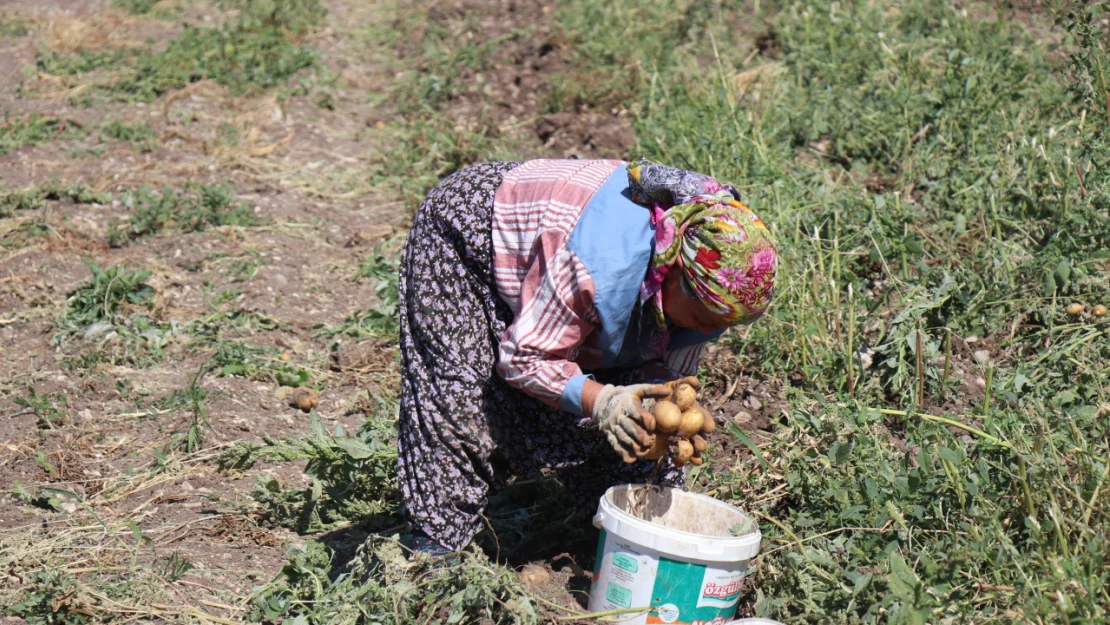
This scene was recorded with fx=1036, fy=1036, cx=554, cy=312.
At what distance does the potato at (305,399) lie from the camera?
3.39 metres

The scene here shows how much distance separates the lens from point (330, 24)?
6980 millimetres

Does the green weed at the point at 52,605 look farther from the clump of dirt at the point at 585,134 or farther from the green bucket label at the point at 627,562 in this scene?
the clump of dirt at the point at 585,134

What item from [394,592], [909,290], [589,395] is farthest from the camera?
[909,290]

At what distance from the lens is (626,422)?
1.95 m

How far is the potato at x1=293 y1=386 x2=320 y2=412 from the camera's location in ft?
11.1

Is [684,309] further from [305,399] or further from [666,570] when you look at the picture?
[305,399]

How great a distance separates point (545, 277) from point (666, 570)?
0.63 meters

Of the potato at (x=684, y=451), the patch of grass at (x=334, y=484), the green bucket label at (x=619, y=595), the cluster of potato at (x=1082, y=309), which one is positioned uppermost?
the potato at (x=684, y=451)

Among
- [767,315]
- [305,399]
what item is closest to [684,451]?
[767,315]

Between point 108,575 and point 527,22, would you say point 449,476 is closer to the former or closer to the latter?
point 108,575

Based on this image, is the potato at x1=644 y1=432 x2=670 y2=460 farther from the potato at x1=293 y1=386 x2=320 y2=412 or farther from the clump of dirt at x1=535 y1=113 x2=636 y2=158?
the clump of dirt at x1=535 y1=113 x2=636 y2=158

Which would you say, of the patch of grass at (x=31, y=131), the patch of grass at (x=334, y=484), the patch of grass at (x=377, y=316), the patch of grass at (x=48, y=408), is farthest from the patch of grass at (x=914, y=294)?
the patch of grass at (x=31, y=131)

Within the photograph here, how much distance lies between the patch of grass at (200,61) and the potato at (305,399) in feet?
10.0

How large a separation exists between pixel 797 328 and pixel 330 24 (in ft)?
16.1
